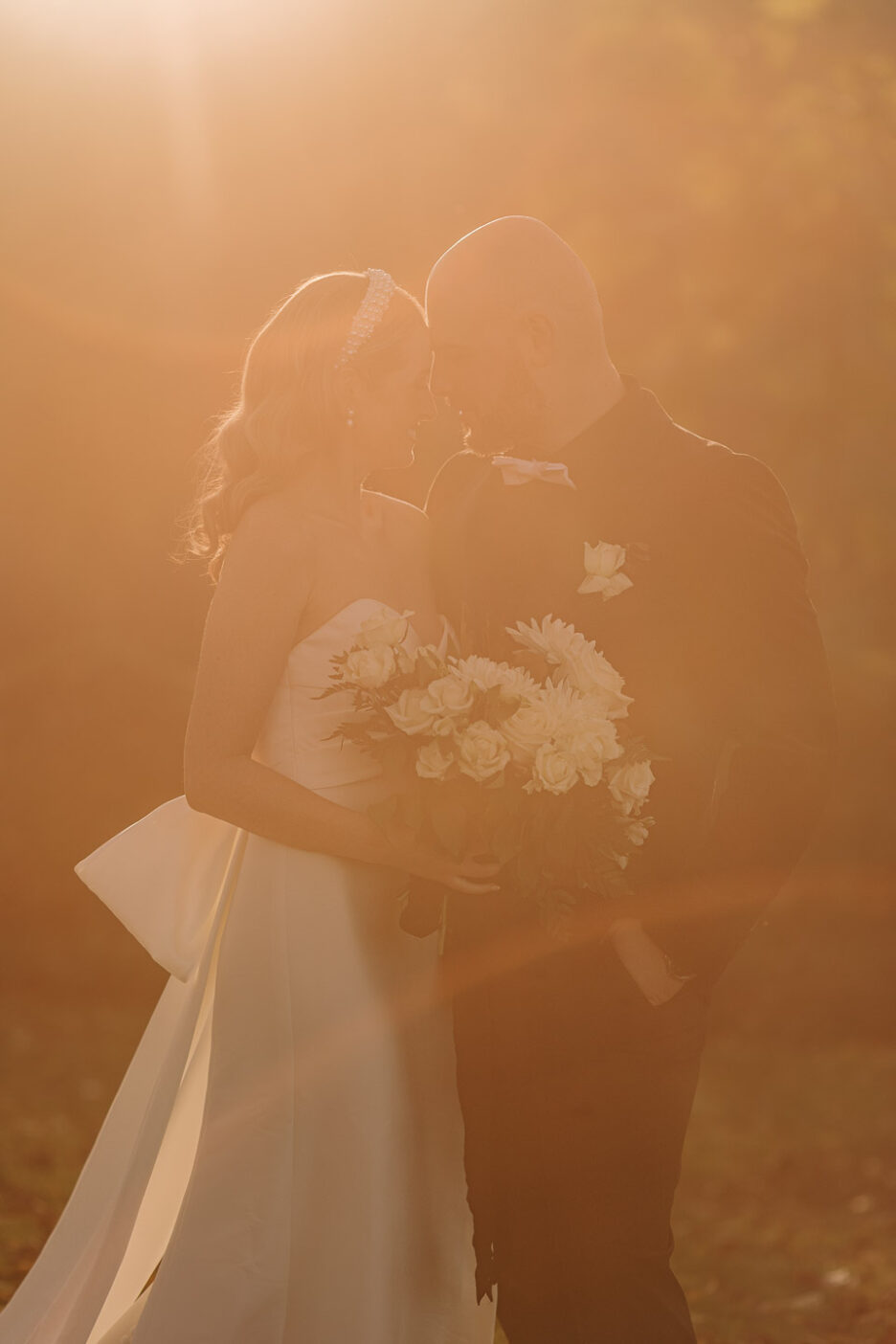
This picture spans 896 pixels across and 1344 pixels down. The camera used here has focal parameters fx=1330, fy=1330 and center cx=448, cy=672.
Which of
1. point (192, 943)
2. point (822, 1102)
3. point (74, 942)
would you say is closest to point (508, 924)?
point (192, 943)

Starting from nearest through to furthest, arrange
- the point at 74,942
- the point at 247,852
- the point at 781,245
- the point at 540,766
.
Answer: the point at 540,766, the point at 247,852, the point at 781,245, the point at 74,942

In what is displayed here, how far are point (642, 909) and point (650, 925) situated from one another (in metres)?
0.04

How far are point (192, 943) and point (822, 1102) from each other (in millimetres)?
6128

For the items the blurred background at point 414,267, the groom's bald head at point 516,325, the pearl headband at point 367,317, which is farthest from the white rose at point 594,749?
the blurred background at point 414,267

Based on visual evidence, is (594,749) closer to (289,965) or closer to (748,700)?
(748,700)

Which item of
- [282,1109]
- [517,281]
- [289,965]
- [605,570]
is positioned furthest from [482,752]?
[517,281]

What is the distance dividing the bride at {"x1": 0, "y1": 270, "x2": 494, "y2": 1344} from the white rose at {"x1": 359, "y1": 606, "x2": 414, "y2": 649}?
16 millimetres

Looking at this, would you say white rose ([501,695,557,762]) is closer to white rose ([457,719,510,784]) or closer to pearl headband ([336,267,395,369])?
white rose ([457,719,510,784])

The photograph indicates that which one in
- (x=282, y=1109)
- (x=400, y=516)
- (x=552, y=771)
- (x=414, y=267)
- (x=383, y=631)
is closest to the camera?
(x=552, y=771)

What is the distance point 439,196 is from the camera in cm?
846

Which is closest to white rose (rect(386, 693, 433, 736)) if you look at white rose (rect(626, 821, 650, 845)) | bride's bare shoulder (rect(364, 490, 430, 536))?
white rose (rect(626, 821, 650, 845))

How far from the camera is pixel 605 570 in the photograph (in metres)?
3.01

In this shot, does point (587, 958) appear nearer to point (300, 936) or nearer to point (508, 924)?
point (508, 924)

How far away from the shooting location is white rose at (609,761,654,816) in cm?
273
